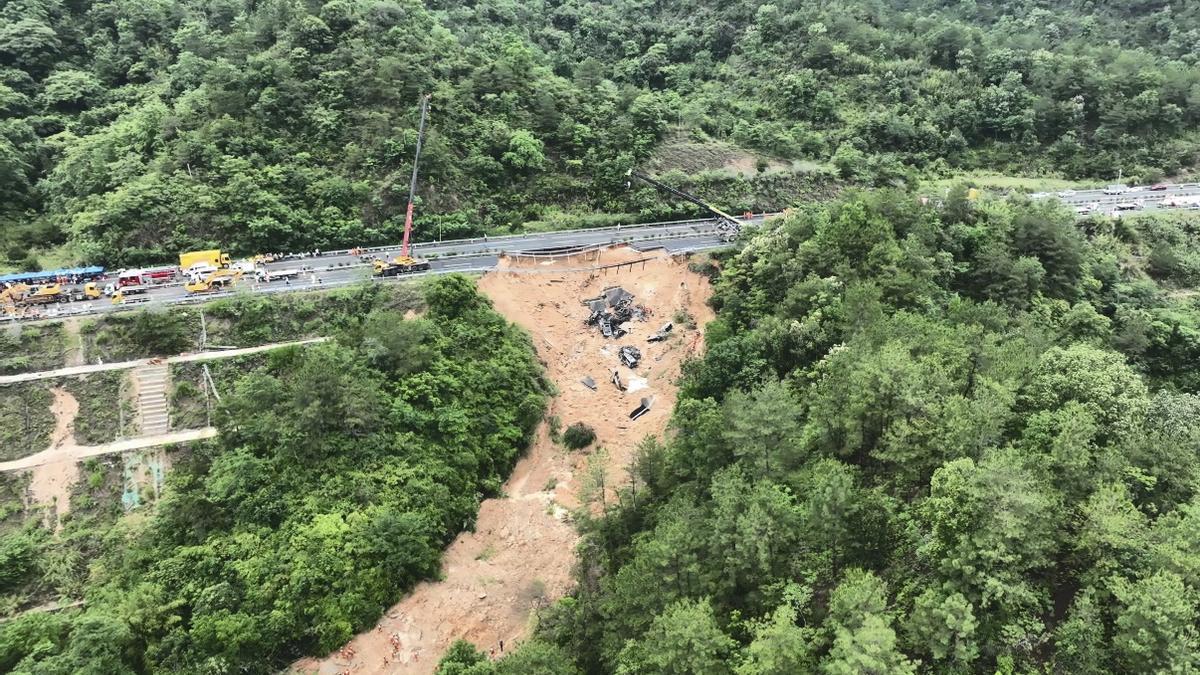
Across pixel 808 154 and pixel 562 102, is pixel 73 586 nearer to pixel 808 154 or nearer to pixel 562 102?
pixel 562 102

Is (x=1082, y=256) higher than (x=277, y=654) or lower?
higher

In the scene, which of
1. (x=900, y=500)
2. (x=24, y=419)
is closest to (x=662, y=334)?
(x=900, y=500)

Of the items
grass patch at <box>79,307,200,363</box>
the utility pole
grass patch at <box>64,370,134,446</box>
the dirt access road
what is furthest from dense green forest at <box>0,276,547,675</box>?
the utility pole

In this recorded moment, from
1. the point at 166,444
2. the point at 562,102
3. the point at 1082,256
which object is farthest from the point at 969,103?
the point at 166,444

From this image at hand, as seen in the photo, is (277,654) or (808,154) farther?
(808,154)

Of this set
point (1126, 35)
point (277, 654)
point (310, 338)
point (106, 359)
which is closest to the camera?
point (277, 654)

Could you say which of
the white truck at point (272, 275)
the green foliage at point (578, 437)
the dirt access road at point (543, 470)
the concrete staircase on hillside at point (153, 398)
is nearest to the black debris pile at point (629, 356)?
the dirt access road at point (543, 470)
